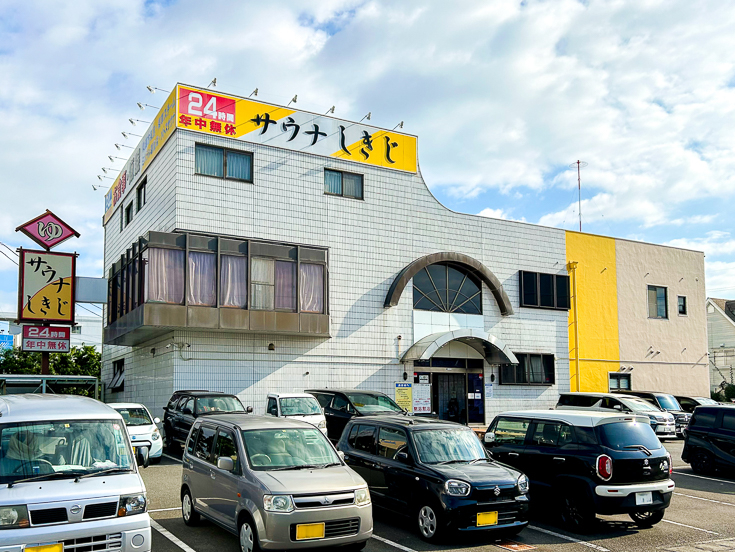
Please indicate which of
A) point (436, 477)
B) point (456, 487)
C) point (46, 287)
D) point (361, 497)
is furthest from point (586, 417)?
point (46, 287)

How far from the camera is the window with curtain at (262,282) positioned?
21.4 meters

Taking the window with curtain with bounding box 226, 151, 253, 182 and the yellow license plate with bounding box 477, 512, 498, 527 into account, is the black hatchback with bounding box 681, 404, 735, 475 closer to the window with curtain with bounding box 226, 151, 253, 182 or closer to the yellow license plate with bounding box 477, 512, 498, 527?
the yellow license plate with bounding box 477, 512, 498, 527

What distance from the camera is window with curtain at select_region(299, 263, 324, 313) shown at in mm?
22141

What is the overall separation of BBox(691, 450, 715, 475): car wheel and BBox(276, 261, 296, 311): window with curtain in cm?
1209

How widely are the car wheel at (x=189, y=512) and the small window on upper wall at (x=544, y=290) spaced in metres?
20.2

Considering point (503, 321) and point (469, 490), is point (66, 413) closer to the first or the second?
point (469, 490)

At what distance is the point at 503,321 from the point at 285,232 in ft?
32.5

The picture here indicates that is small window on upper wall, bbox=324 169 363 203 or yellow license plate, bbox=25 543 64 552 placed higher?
small window on upper wall, bbox=324 169 363 203

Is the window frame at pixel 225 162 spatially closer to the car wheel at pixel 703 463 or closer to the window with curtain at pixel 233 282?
A: the window with curtain at pixel 233 282

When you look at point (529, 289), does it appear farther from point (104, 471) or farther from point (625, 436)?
point (104, 471)

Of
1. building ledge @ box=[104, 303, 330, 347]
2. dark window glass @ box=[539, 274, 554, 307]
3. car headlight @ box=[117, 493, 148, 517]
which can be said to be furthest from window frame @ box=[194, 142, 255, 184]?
car headlight @ box=[117, 493, 148, 517]

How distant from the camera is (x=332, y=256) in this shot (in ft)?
77.0

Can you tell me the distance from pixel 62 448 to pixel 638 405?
1960 centimetres

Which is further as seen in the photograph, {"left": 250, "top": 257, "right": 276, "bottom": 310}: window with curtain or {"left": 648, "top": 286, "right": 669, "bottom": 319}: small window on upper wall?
{"left": 648, "top": 286, "right": 669, "bottom": 319}: small window on upper wall
